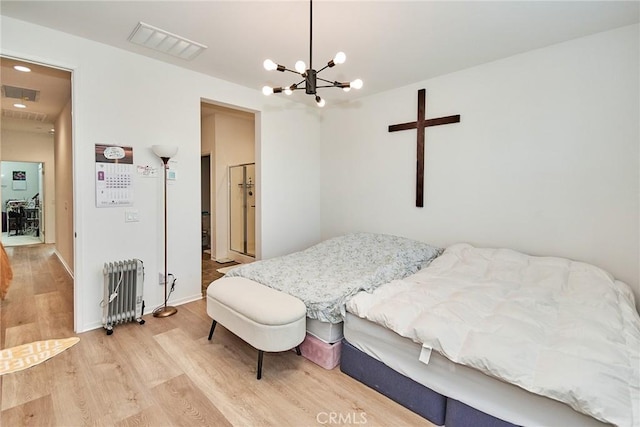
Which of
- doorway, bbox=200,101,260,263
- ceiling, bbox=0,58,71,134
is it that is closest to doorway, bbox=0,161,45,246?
ceiling, bbox=0,58,71,134

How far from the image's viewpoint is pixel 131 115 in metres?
2.94

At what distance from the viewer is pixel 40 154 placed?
672cm

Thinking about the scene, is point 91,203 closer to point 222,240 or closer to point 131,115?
point 131,115

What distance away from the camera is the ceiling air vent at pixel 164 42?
8.21 feet

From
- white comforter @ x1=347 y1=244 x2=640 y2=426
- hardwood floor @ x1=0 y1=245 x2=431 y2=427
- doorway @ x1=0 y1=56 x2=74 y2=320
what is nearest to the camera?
white comforter @ x1=347 y1=244 x2=640 y2=426

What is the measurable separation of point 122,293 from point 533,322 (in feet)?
10.7

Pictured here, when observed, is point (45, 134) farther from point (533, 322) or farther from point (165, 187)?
point (533, 322)

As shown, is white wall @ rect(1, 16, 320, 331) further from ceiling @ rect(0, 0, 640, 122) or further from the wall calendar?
ceiling @ rect(0, 0, 640, 122)

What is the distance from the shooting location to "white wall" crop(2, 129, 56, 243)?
251 inches

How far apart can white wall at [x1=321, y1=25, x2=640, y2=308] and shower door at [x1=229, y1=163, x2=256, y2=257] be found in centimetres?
236

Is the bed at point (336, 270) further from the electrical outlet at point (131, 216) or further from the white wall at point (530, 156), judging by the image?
the electrical outlet at point (131, 216)

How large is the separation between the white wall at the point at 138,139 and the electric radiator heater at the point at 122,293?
148mm

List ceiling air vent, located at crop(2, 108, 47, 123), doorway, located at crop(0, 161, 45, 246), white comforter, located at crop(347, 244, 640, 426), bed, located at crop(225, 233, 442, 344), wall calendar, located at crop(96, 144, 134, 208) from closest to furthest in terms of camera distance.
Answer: white comforter, located at crop(347, 244, 640, 426), bed, located at crop(225, 233, 442, 344), wall calendar, located at crop(96, 144, 134, 208), ceiling air vent, located at crop(2, 108, 47, 123), doorway, located at crop(0, 161, 45, 246)

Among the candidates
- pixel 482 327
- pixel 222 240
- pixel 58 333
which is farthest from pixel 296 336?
pixel 222 240
